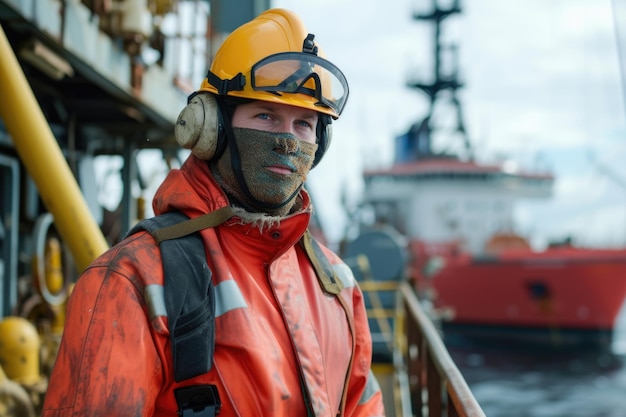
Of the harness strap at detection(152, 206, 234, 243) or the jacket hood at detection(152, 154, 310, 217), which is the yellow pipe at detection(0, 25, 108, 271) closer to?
the jacket hood at detection(152, 154, 310, 217)

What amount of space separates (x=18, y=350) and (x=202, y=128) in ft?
11.4

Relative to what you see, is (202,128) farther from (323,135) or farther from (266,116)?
(323,135)

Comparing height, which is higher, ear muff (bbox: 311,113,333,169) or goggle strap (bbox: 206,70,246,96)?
goggle strap (bbox: 206,70,246,96)

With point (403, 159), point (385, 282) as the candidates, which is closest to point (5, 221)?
point (385, 282)

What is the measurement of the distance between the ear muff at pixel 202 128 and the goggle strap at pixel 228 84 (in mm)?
45

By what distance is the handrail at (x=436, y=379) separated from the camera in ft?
7.23

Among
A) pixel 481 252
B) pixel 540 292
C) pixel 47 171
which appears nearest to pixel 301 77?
pixel 47 171

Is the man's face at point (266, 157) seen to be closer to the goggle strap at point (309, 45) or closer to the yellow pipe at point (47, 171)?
the goggle strap at point (309, 45)

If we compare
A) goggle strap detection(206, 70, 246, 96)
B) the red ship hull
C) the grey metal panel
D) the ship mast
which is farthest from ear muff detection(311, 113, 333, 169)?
the ship mast

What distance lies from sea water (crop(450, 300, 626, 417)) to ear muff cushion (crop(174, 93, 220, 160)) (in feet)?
48.8

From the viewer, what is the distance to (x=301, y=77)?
5.65 ft

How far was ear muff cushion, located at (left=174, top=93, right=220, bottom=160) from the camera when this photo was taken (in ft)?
5.57

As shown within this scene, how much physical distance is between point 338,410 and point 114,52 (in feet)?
14.7

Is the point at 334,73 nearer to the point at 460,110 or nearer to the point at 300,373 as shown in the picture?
the point at 300,373
